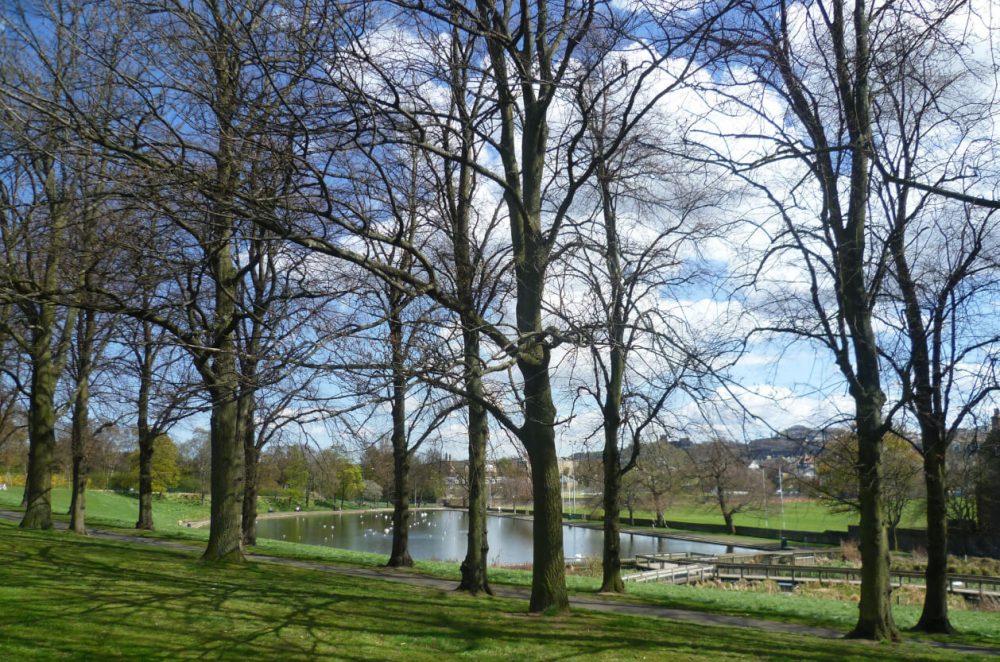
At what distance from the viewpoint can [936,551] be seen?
13.8 metres

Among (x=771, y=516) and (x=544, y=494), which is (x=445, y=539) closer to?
(x=544, y=494)

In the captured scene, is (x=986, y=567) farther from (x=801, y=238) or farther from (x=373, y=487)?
(x=373, y=487)

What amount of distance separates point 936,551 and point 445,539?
3575cm

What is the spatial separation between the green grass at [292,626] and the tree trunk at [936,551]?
3115mm

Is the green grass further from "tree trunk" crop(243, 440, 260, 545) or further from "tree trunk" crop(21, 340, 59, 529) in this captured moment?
"tree trunk" crop(243, 440, 260, 545)

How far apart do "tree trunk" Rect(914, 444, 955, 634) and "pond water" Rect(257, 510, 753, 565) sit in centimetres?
2009

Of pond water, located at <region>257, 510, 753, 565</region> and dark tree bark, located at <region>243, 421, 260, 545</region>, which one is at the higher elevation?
dark tree bark, located at <region>243, 421, 260, 545</region>

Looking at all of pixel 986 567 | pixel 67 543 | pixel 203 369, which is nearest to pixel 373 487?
pixel 986 567

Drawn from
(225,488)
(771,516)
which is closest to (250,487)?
(225,488)

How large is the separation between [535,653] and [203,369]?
618 cm

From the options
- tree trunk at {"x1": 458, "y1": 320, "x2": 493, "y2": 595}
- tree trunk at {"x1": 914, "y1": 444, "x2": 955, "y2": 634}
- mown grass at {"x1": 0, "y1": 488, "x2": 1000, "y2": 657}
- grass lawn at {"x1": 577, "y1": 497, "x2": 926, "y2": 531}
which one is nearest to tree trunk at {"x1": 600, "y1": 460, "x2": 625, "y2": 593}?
mown grass at {"x1": 0, "y1": 488, "x2": 1000, "y2": 657}

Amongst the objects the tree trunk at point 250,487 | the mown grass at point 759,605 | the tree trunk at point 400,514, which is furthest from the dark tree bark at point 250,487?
the tree trunk at point 400,514

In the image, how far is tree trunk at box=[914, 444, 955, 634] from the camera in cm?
1288

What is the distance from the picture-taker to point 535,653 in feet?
25.3
